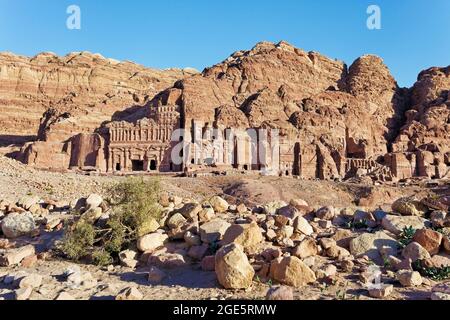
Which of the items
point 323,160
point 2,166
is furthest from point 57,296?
point 323,160

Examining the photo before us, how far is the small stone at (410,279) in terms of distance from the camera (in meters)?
5.49

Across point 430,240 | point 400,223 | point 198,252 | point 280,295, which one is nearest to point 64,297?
point 198,252

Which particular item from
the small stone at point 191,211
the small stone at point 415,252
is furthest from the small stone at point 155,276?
the small stone at point 415,252

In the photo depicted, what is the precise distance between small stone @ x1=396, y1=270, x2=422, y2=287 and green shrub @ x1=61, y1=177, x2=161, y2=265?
486 centimetres

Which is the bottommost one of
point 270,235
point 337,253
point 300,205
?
point 337,253

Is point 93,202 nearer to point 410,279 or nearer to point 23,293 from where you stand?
point 23,293

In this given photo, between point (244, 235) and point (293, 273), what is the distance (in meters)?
1.36

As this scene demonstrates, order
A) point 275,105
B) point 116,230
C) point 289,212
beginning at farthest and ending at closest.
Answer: point 275,105, point 289,212, point 116,230

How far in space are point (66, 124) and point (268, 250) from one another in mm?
50915

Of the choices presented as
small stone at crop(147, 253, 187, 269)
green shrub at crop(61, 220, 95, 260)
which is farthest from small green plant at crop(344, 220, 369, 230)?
green shrub at crop(61, 220, 95, 260)

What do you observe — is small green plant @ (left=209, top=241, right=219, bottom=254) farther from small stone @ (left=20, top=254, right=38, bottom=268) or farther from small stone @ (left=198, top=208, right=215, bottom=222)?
small stone @ (left=20, top=254, right=38, bottom=268)

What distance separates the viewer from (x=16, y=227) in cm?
889

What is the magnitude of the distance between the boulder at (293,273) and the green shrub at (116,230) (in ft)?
10.6

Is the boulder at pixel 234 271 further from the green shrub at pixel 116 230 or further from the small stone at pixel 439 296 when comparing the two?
the green shrub at pixel 116 230
